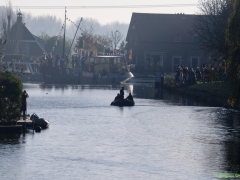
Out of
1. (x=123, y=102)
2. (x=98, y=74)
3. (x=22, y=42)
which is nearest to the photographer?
(x=123, y=102)

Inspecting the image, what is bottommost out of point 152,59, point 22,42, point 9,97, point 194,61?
point 9,97

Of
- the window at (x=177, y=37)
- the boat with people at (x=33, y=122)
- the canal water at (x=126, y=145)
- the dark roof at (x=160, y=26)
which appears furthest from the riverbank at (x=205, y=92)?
the dark roof at (x=160, y=26)

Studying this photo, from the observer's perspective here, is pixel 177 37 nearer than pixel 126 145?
No

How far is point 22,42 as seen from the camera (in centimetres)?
12350

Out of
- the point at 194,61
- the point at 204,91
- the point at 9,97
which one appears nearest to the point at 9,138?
the point at 9,97

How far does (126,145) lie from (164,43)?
74979mm

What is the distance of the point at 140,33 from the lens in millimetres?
109250

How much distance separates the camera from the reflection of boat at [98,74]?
9653cm

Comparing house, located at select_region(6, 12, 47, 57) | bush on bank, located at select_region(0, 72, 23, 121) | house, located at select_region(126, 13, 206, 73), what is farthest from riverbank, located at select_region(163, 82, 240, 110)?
house, located at select_region(6, 12, 47, 57)

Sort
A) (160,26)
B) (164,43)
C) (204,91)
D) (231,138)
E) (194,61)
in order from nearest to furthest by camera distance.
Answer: (231,138)
(204,91)
(194,61)
(164,43)
(160,26)

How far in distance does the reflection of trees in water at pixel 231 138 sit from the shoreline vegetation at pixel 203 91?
15.5ft

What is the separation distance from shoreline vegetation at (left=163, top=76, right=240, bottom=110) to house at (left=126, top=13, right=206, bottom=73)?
27514 millimetres

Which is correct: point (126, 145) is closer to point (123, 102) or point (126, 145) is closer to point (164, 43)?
point (123, 102)

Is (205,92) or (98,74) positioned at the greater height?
(98,74)
